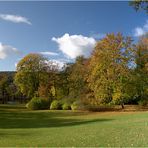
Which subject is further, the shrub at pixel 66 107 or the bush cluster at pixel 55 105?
the shrub at pixel 66 107

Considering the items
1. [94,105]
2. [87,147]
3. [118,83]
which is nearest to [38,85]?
[94,105]

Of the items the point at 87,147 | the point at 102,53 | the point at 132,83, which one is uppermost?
the point at 102,53

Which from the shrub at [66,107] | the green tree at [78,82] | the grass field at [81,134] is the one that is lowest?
the grass field at [81,134]

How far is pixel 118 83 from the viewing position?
5344 cm

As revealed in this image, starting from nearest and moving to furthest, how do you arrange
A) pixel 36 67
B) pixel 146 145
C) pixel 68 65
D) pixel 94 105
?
pixel 146 145
pixel 94 105
pixel 36 67
pixel 68 65

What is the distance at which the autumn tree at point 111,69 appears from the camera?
53.4 meters

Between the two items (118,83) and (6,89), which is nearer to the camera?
(118,83)

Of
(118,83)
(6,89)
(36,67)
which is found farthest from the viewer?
(6,89)

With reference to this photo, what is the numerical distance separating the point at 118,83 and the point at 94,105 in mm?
7322

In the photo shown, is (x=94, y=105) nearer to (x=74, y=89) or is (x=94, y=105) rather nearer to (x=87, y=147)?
(x=74, y=89)

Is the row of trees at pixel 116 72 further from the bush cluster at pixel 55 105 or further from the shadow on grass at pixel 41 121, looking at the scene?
the shadow on grass at pixel 41 121

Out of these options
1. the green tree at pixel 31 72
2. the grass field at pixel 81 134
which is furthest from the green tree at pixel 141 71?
the green tree at pixel 31 72

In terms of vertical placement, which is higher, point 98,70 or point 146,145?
point 98,70

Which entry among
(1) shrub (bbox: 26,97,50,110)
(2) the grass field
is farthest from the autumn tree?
(2) the grass field
